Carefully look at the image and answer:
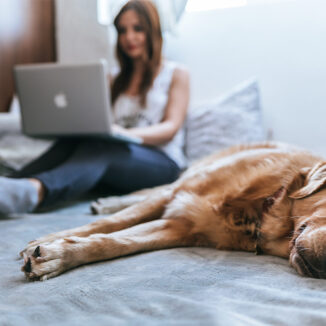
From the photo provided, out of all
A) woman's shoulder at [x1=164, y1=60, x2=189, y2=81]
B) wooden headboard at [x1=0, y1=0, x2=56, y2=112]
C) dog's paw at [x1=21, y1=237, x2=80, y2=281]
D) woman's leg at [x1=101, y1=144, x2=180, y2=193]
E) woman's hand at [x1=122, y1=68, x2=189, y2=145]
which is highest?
wooden headboard at [x1=0, y1=0, x2=56, y2=112]

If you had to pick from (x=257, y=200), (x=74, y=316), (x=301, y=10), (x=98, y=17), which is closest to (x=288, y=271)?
(x=257, y=200)

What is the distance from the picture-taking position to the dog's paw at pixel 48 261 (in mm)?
1000

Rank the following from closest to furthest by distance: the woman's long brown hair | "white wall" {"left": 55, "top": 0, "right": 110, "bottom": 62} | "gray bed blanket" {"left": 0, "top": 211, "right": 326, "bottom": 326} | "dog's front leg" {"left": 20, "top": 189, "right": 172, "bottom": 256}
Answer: "gray bed blanket" {"left": 0, "top": 211, "right": 326, "bottom": 326}
"dog's front leg" {"left": 20, "top": 189, "right": 172, "bottom": 256}
the woman's long brown hair
"white wall" {"left": 55, "top": 0, "right": 110, "bottom": 62}

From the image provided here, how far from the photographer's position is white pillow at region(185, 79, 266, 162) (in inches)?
98.7

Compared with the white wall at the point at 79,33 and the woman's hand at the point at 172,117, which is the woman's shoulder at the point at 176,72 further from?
the white wall at the point at 79,33

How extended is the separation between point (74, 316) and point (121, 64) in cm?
230

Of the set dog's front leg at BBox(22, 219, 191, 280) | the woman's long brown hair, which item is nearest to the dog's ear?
dog's front leg at BBox(22, 219, 191, 280)

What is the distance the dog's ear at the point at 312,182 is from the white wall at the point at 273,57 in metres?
1.28

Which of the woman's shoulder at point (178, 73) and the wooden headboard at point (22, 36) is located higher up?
the wooden headboard at point (22, 36)

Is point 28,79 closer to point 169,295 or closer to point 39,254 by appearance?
point 39,254

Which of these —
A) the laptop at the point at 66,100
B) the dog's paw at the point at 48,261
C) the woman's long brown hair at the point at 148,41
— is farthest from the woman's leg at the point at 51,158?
the dog's paw at the point at 48,261

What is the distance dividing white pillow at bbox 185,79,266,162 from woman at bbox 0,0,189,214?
100 mm

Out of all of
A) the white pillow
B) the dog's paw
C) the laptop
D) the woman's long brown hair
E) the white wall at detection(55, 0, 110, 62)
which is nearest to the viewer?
the dog's paw

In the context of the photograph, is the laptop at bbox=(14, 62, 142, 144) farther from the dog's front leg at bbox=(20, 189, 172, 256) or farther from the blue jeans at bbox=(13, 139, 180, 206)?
the dog's front leg at bbox=(20, 189, 172, 256)
